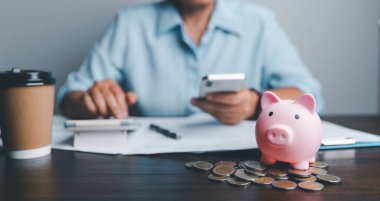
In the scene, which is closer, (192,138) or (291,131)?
→ (291,131)

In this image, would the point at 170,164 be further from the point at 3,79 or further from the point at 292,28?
the point at 292,28

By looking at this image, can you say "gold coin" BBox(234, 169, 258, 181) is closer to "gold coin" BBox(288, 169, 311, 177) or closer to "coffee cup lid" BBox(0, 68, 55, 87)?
"gold coin" BBox(288, 169, 311, 177)

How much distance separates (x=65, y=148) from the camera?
0.50 meters

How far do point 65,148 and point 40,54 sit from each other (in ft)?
2.41

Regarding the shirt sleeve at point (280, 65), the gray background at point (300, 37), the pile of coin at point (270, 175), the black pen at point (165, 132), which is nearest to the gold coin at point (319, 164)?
the pile of coin at point (270, 175)

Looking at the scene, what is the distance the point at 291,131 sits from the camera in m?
0.36

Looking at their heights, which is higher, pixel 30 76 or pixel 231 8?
pixel 231 8

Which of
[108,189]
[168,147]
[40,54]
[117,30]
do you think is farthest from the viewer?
[40,54]

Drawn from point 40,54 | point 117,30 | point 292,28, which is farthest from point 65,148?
point 292,28

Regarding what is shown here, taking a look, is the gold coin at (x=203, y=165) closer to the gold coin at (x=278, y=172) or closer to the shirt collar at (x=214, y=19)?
the gold coin at (x=278, y=172)

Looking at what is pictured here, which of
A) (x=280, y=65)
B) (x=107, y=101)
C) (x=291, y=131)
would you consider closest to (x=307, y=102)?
(x=291, y=131)

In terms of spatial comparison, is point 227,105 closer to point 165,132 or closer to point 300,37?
point 165,132

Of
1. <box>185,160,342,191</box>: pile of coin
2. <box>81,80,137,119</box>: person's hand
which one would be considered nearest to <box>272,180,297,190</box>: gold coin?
<box>185,160,342,191</box>: pile of coin

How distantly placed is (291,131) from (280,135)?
1cm
